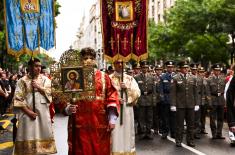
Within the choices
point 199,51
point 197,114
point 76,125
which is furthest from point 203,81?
point 199,51

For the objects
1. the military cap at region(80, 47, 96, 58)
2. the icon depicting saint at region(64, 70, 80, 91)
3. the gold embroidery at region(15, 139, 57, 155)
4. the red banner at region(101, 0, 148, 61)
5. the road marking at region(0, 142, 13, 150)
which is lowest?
the road marking at region(0, 142, 13, 150)

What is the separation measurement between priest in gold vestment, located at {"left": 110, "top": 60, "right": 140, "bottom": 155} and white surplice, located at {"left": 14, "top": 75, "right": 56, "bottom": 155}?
117 centimetres

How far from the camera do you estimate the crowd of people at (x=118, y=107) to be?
24.0 ft

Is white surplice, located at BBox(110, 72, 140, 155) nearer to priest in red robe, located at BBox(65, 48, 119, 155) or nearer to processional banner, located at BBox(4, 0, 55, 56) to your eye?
processional banner, located at BBox(4, 0, 55, 56)

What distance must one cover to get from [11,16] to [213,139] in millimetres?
6540

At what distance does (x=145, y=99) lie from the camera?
15.3 meters

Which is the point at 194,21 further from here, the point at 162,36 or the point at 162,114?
the point at 162,114

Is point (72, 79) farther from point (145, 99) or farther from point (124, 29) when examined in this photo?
point (145, 99)

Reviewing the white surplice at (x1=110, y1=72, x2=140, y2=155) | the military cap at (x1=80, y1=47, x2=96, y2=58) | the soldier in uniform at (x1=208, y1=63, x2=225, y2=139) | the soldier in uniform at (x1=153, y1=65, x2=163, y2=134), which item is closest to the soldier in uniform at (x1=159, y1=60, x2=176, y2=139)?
the soldier in uniform at (x1=153, y1=65, x2=163, y2=134)

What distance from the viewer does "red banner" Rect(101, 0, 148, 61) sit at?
10.2 m

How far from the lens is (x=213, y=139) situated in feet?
47.3

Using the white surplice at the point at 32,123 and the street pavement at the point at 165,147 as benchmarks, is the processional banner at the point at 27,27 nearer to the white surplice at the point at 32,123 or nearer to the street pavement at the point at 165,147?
the white surplice at the point at 32,123

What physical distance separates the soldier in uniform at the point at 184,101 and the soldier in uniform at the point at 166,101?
1594 mm

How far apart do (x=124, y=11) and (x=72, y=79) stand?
3.40 m
